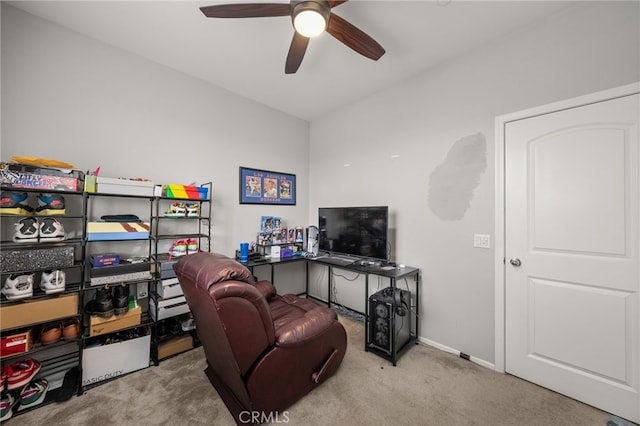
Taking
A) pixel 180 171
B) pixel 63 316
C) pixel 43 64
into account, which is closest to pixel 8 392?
→ pixel 63 316

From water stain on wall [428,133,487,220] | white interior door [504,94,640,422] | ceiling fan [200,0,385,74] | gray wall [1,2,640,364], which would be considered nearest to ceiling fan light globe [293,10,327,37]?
ceiling fan [200,0,385,74]

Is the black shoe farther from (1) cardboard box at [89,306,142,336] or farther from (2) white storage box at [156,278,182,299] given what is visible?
(2) white storage box at [156,278,182,299]

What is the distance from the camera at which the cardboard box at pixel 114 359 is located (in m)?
1.85

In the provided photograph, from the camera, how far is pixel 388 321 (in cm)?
222

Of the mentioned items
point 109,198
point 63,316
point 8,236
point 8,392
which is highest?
point 109,198

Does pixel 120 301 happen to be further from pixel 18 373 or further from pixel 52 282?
pixel 18 373

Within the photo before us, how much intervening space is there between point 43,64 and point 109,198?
3.76 ft

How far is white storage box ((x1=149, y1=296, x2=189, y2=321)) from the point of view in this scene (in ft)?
7.11

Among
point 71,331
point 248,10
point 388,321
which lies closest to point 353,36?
point 248,10

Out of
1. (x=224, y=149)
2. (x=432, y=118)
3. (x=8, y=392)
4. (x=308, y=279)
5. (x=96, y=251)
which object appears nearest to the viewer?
(x=8, y=392)

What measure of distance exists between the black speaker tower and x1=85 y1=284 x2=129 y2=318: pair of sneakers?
2.13m

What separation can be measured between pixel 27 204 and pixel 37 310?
2.69 ft

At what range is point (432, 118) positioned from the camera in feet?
8.32

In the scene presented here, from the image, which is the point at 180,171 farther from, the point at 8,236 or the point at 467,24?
the point at 467,24
